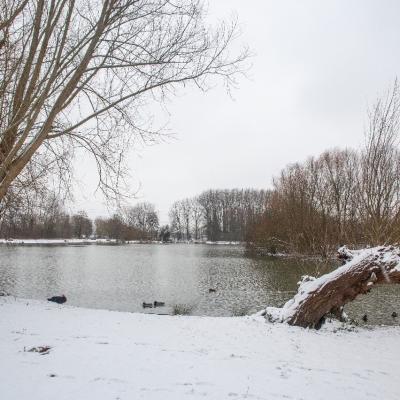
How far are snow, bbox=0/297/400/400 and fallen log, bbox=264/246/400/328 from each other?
451mm

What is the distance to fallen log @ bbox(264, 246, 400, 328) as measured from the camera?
8.55 meters

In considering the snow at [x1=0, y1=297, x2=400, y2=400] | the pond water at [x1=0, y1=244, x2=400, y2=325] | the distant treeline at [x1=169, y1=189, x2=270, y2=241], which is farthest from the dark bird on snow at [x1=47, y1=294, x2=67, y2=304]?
the distant treeline at [x1=169, y1=189, x2=270, y2=241]

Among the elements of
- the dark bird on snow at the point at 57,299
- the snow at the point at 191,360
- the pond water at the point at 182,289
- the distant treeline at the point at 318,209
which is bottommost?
the pond water at the point at 182,289

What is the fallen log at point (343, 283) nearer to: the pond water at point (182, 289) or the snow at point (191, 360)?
the snow at point (191, 360)

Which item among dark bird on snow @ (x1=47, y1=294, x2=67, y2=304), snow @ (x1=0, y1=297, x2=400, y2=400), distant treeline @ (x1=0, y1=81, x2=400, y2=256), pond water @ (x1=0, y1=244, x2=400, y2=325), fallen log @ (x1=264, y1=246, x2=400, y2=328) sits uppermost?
distant treeline @ (x1=0, y1=81, x2=400, y2=256)

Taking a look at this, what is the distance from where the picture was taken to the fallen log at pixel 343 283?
855cm

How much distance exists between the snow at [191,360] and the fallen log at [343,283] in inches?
17.7

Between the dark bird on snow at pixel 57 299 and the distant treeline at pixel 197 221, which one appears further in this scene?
the distant treeline at pixel 197 221

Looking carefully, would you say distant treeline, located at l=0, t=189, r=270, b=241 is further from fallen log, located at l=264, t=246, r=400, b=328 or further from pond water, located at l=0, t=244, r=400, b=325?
fallen log, located at l=264, t=246, r=400, b=328

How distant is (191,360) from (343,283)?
15.2 ft

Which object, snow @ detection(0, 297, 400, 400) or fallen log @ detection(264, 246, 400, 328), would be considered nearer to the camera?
snow @ detection(0, 297, 400, 400)

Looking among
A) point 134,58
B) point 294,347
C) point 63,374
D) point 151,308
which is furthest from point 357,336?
point 151,308

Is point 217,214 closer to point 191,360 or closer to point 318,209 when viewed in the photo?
point 318,209

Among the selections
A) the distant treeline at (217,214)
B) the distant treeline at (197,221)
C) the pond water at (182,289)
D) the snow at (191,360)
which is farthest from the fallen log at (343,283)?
the distant treeline at (217,214)
